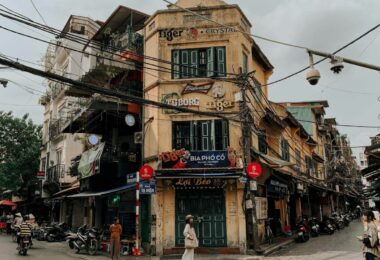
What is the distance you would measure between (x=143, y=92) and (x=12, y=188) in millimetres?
20804

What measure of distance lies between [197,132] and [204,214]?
3.71 m

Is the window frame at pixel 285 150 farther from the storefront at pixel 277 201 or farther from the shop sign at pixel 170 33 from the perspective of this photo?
the shop sign at pixel 170 33

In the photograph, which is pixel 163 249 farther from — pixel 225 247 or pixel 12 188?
pixel 12 188

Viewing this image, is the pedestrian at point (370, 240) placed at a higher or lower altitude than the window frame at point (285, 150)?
lower

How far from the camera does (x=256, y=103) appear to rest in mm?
20516

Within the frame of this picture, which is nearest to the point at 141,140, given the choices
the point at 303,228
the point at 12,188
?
the point at 303,228

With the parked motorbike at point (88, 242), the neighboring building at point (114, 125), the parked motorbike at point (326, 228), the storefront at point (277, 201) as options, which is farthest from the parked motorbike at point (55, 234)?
the parked motorbike at point (326, 228)

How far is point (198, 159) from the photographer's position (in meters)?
17.5

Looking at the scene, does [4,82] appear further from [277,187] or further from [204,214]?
[277,187]

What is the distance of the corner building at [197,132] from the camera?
17344 millimetres

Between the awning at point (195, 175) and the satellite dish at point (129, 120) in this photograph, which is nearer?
the awning at point (195, 175)

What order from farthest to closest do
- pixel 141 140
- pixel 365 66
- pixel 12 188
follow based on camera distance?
pixel 12 188 < pixel 141 140 < pixel 365 66

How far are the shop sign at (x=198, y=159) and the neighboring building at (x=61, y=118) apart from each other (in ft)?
38.1

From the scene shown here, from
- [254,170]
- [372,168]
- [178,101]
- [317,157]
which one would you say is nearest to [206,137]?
[178,101]
